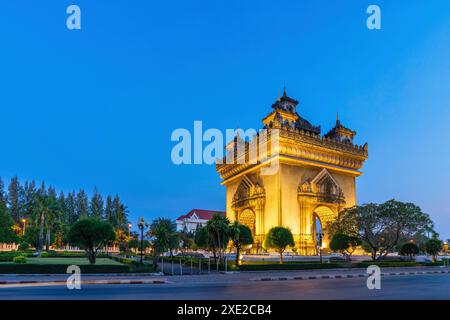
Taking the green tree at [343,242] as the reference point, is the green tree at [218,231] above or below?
above

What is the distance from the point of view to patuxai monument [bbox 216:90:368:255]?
49562 millimetres

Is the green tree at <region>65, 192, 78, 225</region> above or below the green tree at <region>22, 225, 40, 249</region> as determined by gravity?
above

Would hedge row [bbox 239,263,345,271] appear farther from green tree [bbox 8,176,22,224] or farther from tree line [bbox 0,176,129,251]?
green tree [bbox 8,176,22,224]

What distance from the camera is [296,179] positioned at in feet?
168

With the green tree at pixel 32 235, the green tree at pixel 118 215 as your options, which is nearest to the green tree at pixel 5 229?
the green tree at pixel 32 235

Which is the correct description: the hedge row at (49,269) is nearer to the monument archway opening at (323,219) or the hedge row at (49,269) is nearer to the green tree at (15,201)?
the monument archway opening at (323,219)

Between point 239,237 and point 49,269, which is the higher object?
point 239,237

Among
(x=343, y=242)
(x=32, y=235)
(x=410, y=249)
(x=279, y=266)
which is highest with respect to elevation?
(x=343, y=242)

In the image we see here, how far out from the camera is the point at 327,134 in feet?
207

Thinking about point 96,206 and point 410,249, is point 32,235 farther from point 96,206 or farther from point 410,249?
point 410,249

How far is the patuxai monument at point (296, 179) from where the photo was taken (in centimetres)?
4956

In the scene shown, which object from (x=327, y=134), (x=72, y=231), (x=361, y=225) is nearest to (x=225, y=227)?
(x=72, y=231)

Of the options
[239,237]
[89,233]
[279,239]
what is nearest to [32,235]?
[89,233]

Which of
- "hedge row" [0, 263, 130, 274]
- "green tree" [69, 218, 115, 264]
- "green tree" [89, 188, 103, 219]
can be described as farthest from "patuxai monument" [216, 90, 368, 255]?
"green tree" [89, 188, 103, 219]
